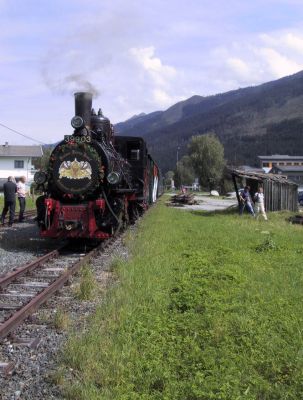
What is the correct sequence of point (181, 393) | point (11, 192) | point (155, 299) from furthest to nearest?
point (11, 192)
point (155, 299)
point (181, 393)

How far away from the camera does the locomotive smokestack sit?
42.2 feet

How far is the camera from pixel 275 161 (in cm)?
14188

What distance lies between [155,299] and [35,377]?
2605 millimetres

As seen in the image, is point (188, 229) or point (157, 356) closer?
point (157, 356)

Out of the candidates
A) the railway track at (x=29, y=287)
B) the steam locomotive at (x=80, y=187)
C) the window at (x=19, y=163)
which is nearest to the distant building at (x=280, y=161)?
the window at (x=19, y=163)

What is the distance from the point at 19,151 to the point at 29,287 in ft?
213

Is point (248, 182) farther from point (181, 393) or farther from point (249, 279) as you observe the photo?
point (181, 393)

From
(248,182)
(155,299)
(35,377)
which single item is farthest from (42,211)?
(248,182)

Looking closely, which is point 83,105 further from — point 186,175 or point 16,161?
point 186,175

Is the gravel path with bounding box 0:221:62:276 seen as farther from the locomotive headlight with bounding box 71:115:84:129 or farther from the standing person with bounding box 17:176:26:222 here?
the locomotive headlight with bounding box 71:115:84:129

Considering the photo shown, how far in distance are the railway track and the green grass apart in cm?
83

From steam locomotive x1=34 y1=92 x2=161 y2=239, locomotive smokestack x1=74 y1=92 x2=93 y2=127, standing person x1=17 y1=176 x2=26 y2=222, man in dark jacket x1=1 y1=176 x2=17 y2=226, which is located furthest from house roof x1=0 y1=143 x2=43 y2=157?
steam locomotive x1=34 y1=92 x2=161 y2=239

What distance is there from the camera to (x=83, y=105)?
12.8 metres

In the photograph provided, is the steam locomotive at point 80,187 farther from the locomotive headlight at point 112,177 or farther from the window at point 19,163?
the window at point 19,163
